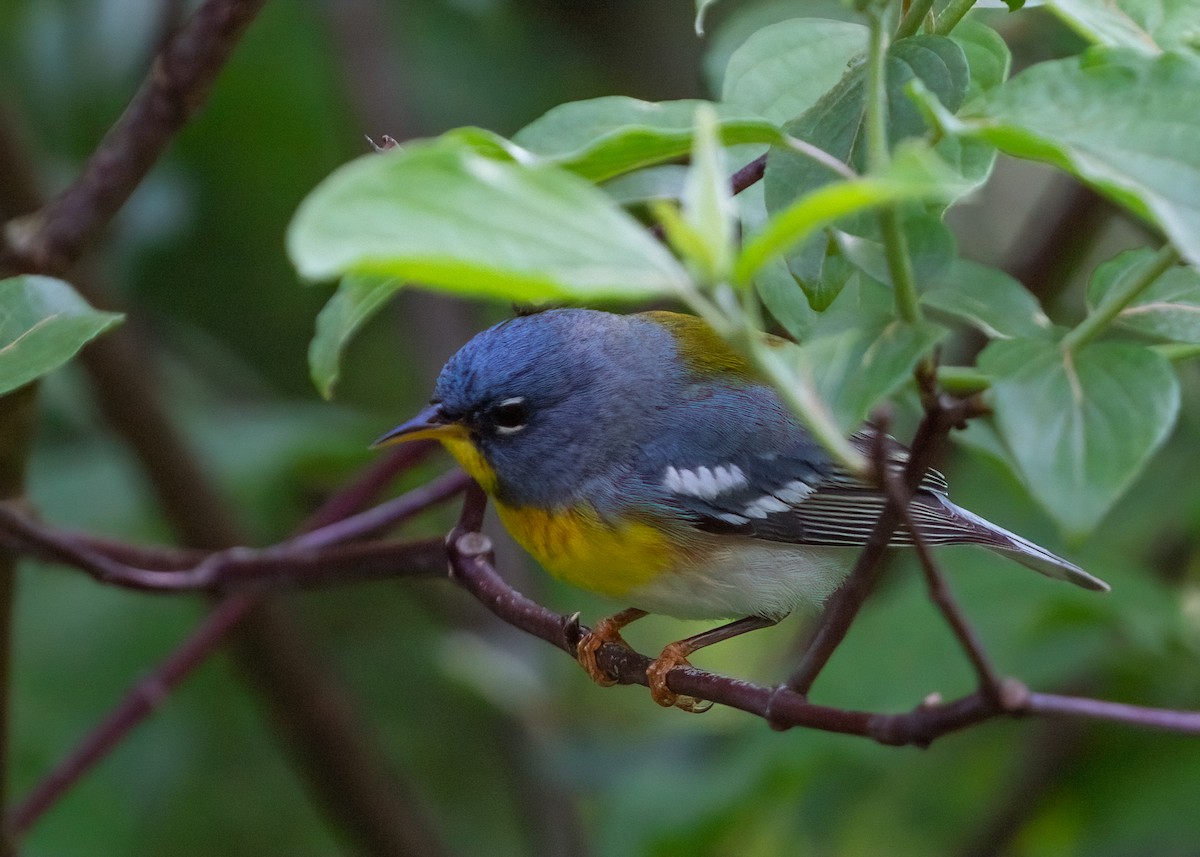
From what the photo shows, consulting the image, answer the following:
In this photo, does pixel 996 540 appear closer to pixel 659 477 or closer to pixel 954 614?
pixel 659 477

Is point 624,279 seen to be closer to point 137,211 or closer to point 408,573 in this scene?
point 408,573

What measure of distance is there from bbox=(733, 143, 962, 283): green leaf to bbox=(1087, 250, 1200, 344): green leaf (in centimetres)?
44

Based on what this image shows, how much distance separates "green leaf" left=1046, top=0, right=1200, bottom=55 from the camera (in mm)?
1202

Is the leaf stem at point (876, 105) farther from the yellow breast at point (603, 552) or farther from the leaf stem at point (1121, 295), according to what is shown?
the yellow breast at point (603, 552)

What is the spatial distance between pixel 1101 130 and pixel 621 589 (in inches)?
47.6

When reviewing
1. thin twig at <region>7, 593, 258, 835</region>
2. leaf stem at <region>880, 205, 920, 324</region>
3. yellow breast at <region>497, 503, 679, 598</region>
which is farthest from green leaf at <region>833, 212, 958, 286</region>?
thin twig at <region>7, 593, 258, 835</region>

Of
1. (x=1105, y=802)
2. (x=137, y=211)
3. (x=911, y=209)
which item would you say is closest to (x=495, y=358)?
(x=911, y=209)

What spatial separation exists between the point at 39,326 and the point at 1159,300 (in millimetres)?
1072

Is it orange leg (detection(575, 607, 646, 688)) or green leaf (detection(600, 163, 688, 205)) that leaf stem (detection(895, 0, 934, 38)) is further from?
orange leg (detection(575, 607, 646, 688))

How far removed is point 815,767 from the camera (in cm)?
265

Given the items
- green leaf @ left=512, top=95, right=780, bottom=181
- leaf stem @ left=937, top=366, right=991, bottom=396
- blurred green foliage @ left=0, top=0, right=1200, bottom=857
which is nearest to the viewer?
green leaf @ left=512, top=95, right=780, bottom=181

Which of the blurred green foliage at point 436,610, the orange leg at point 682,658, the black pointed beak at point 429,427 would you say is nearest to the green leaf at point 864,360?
the orange leg at point 682,658

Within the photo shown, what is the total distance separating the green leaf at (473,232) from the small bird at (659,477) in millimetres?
1216

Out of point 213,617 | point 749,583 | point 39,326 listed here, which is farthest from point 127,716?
point 39,326
